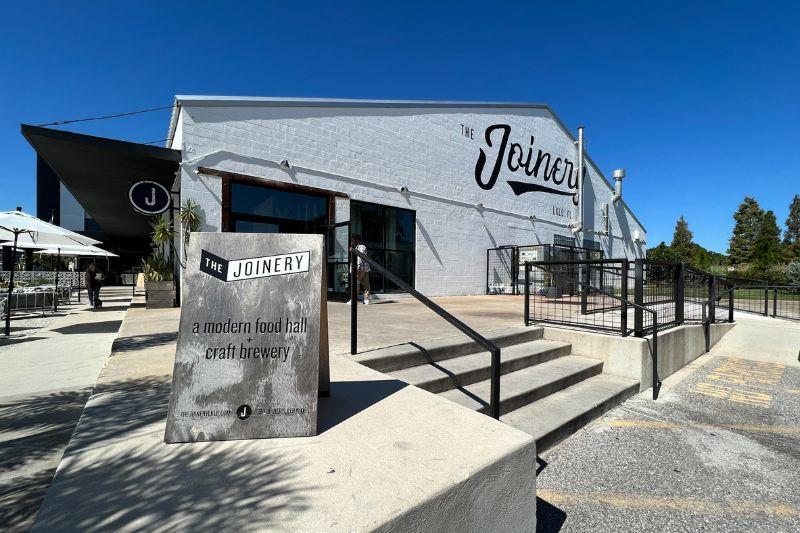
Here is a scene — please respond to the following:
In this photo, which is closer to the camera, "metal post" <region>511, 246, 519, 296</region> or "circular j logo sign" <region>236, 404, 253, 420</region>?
"circular j logo sign" <region>236, 404, 253, 420</region>

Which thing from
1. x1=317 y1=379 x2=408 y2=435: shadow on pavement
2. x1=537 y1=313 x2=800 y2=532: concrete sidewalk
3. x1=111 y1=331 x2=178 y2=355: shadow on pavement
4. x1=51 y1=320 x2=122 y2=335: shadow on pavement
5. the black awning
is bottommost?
x1=537 y1=313 x2=800 y2=532: concrete sidewalk

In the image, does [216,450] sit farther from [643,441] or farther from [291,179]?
[291,179]

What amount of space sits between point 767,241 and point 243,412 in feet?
176

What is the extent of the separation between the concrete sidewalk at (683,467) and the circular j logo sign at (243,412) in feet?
6.18

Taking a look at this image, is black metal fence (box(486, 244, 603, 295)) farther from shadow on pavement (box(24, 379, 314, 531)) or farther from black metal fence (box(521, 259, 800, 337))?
shadow on pavement (box(24, 379, 314, 531))

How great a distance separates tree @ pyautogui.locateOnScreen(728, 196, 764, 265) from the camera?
4575 centimetres

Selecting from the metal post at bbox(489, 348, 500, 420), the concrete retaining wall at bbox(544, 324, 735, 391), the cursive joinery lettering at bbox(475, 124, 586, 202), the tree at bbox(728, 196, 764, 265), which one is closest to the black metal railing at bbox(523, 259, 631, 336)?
the concrete retaining wall at bbox(544, 324, 735, 391)

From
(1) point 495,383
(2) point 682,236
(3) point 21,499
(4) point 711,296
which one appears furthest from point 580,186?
(2) point 682,236

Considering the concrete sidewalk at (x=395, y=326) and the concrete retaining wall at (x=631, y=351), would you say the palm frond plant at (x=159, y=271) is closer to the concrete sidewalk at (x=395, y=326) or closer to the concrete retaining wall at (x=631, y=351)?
the concrete sidewalk at (x=395, y=326)

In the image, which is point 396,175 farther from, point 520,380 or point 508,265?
point 520,380

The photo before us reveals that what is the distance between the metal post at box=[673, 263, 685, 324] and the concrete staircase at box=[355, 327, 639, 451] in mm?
2473

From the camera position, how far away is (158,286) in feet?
25.7

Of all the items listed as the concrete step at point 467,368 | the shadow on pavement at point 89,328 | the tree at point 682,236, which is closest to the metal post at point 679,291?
the concrete step at point 467,368

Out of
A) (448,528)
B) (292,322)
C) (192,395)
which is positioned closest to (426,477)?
(448,528)
